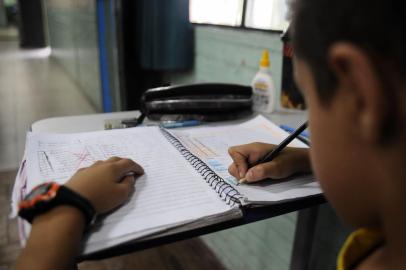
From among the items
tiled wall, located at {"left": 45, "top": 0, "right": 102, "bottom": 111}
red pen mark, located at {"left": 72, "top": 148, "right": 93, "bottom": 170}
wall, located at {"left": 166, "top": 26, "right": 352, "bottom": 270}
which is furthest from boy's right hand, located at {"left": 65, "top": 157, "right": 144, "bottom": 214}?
tiled wall, located at {"left": 45, "top": 0, "right": 102, "bottom": 111}

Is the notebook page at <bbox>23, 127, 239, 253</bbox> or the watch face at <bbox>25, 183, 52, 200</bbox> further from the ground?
the watch face at <bbox>25, 183, 52, 200</bbox>

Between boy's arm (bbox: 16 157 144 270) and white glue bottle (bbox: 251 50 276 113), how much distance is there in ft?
2.00

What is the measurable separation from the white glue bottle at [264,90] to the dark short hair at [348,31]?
0.69 meters

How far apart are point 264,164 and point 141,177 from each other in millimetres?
211

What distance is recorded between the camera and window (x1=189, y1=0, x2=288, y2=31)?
116cm

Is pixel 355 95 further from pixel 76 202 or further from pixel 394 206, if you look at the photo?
pixel 76 202

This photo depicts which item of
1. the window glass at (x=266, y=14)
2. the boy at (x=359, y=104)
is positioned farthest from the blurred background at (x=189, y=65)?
the boy at (x=359, y=104)

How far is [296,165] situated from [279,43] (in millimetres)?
571

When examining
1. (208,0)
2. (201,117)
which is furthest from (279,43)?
(208,0)

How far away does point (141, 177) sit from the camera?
643 mm

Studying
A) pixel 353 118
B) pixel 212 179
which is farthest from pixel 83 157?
pixel 353 118

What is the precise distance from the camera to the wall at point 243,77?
4.04ft

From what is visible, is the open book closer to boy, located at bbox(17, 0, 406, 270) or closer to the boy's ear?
boy, located at bbox(17, 0, 406, 270)

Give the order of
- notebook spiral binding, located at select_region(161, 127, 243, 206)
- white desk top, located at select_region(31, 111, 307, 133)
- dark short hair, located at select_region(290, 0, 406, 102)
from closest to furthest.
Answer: dark short hair, located at select_region(290, 0, 406, 102) → notebook spiral binding, located at select_region(161, 127, 243, 206) → white desk top, located at select_region(31, 111, 307, 133)
